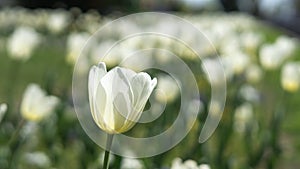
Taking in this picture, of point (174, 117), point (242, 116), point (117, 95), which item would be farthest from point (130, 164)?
point (242, 116)

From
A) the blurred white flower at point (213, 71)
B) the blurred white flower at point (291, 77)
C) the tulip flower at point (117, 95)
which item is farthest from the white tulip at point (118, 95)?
the blurred white flower at point (213, 71)

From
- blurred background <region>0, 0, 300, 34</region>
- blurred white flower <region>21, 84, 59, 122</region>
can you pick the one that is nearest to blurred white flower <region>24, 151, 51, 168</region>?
blurred white flower <region>21, 84, 59, 122</region>

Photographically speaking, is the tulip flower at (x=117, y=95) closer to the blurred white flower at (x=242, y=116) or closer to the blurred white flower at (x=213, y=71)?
the blurred white flower at (x=213, y=71)

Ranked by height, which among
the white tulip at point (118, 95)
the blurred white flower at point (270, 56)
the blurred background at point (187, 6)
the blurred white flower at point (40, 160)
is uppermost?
the blurred background at point (187, 6)

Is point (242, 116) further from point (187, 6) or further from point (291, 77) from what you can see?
point (187, 6)

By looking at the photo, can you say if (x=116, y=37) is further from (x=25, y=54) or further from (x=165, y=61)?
(x=25, y=54)

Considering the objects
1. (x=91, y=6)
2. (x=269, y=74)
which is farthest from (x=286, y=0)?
(x=269, y=74)

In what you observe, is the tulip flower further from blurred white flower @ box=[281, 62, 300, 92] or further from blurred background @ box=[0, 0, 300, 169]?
blurred white flower @ box=[281, 62, 300, 92]
